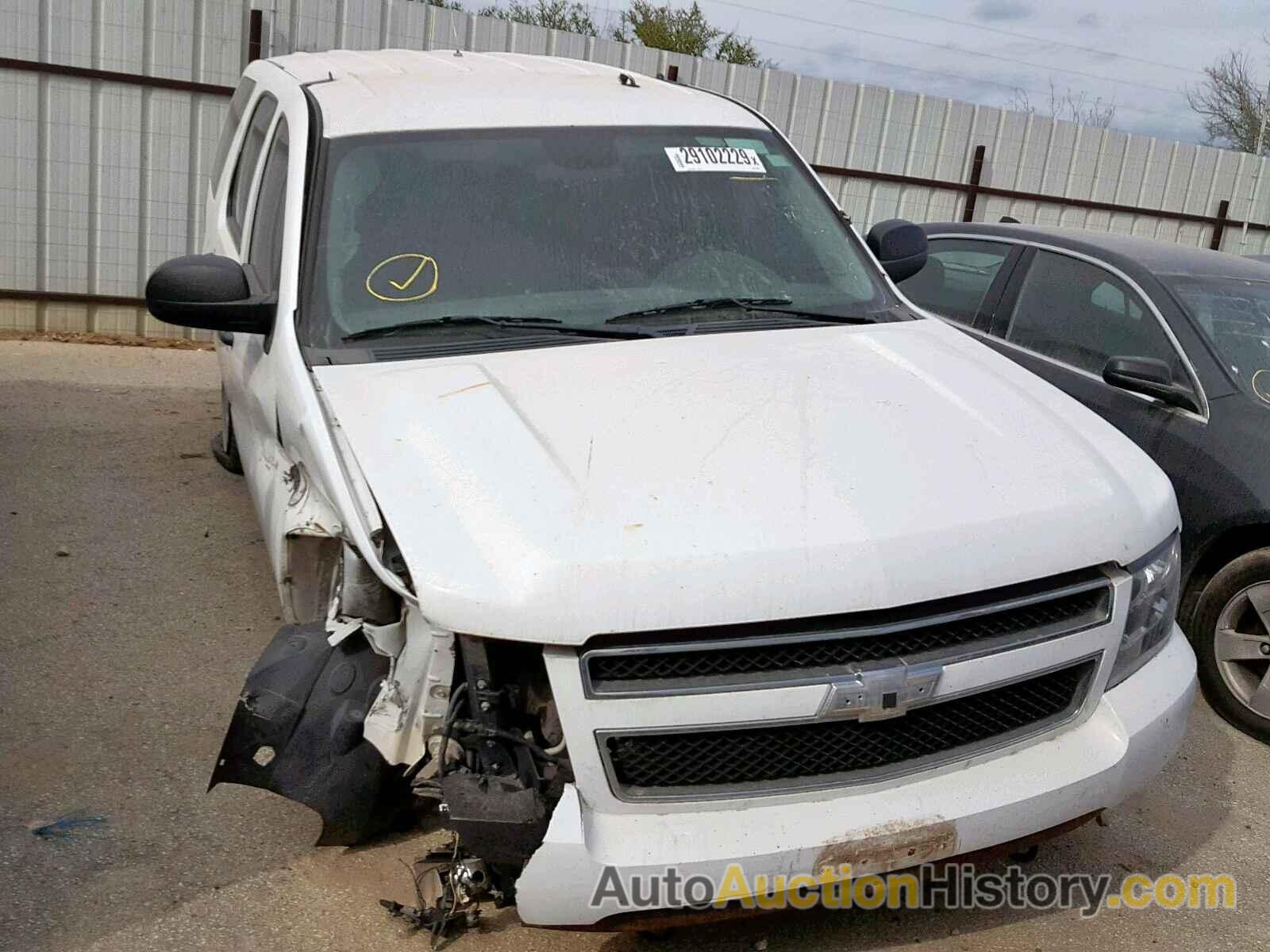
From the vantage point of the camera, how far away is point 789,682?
2.45 m

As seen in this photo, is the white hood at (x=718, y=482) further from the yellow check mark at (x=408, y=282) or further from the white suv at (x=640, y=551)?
the yellow check mark at (x=408, y=282)

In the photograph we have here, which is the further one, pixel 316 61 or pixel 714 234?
pixel 316 61

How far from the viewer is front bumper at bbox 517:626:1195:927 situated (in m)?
2.40

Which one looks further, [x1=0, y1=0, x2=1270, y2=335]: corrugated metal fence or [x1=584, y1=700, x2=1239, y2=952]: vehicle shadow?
[x1=0, y1=0, x2=1270, y2=335]: corrugated metal fence

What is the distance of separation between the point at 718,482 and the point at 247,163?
10.3 feet

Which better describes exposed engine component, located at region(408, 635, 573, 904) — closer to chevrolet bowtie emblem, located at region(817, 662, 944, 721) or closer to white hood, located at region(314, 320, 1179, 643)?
white hood, located at region(314, 320, 1179, 643)

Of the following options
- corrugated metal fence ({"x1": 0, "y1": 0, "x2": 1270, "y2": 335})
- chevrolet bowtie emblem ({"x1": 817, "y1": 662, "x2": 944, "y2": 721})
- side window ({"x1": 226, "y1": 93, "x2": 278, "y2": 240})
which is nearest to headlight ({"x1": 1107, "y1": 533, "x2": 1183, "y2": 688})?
chevrolet bowtie emblem ({"x1": 817, "y1": 662, "x2": 944, "y2": 721})

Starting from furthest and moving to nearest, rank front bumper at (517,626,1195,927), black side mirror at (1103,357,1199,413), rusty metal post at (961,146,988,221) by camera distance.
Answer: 1. rusty metal post at (961,146,988,221)
2. black side mirror at (1103,357,1199,413)
3. front bumper at (517,626,1195,927)

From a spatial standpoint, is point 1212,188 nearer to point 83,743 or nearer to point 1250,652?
point 1250,652

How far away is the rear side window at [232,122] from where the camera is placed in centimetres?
539


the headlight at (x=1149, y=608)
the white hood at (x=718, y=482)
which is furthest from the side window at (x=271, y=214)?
the headlight at (x=1149, y=608)

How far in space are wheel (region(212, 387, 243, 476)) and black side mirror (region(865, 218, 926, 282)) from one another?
10.3ft

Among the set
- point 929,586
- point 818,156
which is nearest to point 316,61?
point 929,586

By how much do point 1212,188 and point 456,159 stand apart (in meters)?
12.7
